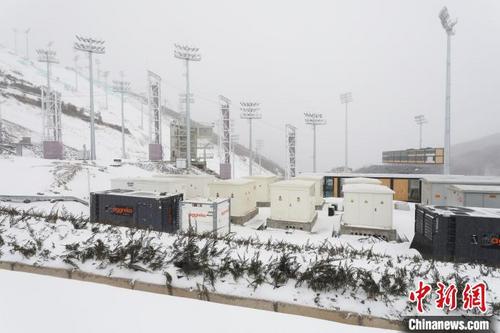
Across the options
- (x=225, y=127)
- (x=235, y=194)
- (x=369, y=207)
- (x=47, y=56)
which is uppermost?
(x=47, y=56)

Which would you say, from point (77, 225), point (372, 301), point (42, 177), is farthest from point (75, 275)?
point (42, 177)

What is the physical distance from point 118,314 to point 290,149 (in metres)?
44.3

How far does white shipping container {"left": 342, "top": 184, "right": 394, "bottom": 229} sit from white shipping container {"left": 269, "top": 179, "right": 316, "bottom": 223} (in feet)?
9.20

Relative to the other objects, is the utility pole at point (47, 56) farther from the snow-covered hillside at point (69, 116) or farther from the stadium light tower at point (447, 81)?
the stadium light tower at point (447, 81)

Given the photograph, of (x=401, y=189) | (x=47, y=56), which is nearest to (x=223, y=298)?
(x=401, y=189)

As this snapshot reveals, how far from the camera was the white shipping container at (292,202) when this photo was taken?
2183 centimetres

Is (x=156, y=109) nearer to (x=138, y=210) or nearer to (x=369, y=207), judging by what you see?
(x=138, y=210)

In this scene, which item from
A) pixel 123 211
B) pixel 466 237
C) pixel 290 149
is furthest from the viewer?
pixel 290 149

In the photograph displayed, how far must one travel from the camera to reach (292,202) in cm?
2220

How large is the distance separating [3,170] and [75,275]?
108ft

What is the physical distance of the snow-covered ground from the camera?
4.20m

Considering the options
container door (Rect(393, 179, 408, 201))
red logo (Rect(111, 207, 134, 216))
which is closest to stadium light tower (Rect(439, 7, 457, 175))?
container door (Rect(393, 179, 408, 201))

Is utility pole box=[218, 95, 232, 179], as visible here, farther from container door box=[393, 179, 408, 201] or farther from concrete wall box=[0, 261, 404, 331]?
concrete wall box=[0, 261, 404, 331]

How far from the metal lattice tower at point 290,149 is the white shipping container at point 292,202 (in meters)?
22.6
